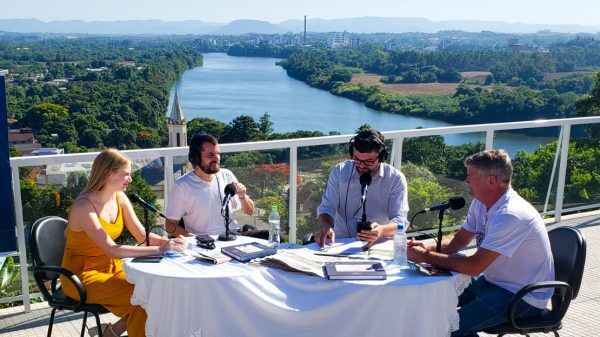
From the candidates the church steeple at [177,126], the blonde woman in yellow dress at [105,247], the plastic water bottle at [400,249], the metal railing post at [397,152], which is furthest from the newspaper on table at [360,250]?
the church steeple at [177,126]

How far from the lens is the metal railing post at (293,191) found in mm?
4273

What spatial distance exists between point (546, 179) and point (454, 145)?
4.46ft

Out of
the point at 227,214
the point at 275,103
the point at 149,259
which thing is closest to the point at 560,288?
the point at 227,214

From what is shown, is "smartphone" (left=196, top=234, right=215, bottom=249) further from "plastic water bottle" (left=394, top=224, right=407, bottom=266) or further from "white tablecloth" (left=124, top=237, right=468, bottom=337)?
"plastic water bottle" (left=394, top=224, right=407, bottom=266)

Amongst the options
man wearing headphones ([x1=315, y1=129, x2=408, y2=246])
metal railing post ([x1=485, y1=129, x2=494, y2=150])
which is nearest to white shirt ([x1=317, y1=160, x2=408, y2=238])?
man wearing headphones ([x1=315, y1=129, x2=408, y2=246])

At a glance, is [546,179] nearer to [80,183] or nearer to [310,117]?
[80,183]

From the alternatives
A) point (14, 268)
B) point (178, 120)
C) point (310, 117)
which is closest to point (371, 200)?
point (14, 268)

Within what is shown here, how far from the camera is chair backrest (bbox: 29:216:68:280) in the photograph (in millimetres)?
2773

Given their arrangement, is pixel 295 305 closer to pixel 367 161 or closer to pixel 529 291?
pixel 529 291

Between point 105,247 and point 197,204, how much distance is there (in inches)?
28.8

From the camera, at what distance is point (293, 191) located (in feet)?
14.3

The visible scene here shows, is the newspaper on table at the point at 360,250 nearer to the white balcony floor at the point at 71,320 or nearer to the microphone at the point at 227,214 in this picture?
the microphone at the point at 227,214

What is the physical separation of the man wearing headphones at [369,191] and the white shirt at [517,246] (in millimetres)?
645

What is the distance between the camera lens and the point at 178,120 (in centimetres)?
4472
